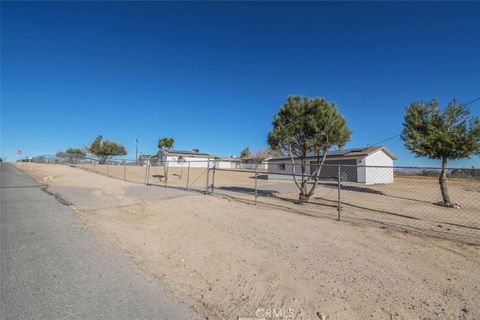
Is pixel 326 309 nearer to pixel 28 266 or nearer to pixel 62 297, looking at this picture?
pixel 62 297

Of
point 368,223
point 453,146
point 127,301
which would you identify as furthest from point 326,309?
point 453,146

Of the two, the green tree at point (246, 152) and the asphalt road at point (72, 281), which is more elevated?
the green tree at point (246, 152)

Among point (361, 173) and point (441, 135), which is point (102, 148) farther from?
point (441, 135)

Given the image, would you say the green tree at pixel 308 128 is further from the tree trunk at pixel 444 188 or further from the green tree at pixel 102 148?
the green tree at pixel 102 148

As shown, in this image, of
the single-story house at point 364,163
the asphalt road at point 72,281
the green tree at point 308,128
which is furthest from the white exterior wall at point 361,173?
the asphalt road at point 72,281

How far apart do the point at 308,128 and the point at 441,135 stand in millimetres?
7285

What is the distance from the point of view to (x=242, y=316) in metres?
2.97

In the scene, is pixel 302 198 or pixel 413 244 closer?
pixel 413 244

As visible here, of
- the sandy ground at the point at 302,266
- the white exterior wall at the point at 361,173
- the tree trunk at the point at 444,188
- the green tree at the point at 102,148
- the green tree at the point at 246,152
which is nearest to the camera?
the sandy ground at the point at 302,266

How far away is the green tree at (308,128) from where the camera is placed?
1145 centimetres

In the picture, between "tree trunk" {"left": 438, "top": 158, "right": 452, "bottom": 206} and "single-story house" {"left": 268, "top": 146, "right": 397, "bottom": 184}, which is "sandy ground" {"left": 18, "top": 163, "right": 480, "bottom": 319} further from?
"single-story house" {"left": 268, "top": 146, "right": 397, "bottom": 184}

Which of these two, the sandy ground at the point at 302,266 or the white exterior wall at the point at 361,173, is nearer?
the sandy ground at the point at 302,266

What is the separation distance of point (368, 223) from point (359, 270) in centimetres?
352

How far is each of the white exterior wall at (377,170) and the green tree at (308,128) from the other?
1627cm
